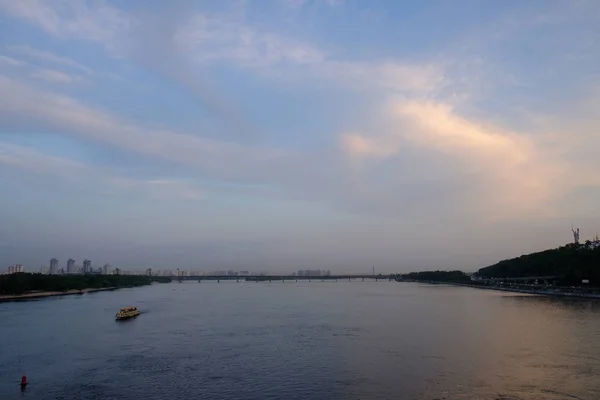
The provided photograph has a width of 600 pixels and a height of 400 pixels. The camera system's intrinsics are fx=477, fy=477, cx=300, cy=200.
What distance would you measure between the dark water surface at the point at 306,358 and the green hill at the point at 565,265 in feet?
116

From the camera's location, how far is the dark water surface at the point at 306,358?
16.9 metres

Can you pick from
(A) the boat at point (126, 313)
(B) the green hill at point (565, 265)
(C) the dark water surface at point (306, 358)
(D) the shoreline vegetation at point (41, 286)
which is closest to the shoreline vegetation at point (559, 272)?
(B) the green hill at point (565, 265)

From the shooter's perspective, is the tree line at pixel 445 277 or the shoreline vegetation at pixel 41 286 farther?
the tree line at pixel 445 277

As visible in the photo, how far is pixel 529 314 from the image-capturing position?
41156mm

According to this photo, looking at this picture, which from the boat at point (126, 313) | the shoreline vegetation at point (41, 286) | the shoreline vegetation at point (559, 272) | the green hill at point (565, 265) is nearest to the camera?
the boat at point (126, 313)

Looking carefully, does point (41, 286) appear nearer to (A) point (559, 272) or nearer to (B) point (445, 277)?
(A) point (559, 272)

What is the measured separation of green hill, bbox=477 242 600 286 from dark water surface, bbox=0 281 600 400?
35.3m

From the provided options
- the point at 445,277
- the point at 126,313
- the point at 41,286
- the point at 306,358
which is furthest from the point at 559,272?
the point at 41,286

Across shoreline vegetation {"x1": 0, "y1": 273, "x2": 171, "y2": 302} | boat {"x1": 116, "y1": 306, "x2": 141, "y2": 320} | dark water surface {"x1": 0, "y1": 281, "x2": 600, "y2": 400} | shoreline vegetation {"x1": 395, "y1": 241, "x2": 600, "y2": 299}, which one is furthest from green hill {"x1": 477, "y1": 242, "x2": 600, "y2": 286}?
shoreline vegetation {"x1": 0, "y1": 273, "x2": 171, "y2": 302}

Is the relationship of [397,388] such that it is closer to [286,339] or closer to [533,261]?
[286,339]

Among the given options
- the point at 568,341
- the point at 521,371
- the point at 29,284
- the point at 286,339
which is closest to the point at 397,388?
the point at 521,371

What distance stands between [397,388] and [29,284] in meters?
76.2

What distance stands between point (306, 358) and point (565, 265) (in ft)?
230

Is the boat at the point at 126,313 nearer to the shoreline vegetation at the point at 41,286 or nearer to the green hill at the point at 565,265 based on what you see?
the shoreline vegetation at the point at 41,286
